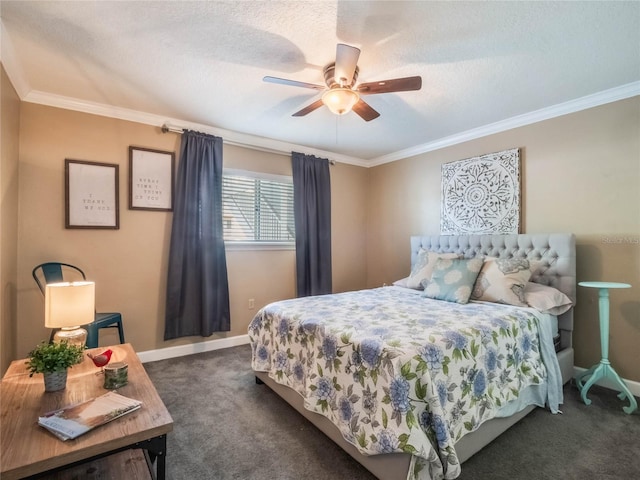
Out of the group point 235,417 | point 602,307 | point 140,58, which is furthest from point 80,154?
point 602,307

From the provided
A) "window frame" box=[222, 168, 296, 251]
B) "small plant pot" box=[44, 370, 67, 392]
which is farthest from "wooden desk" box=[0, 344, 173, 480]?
"window frame" box=[222, 168, 296, 251]

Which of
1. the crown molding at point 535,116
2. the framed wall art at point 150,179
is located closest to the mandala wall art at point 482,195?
the crown molding at point 535,116

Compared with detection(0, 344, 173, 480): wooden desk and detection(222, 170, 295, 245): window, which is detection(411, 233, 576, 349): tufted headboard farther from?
detection(0, 344, 173, 480): wooden desk

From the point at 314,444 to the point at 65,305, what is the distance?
1686 mm

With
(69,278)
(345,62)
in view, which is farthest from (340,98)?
(69,278)

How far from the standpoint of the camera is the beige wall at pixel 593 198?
260 cm

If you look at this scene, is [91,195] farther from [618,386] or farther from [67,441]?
[618,386]

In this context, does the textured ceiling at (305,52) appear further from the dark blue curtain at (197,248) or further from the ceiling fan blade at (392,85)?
Result: the dark blue curtain at (197,248)

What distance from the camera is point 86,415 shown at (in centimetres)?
123

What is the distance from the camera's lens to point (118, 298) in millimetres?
3113

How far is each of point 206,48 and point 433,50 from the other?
1.55 metres

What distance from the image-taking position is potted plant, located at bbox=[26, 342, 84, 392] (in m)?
1.43

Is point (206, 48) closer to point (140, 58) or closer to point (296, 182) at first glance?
point (140, 58)

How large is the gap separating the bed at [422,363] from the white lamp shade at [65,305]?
1.24 metres
